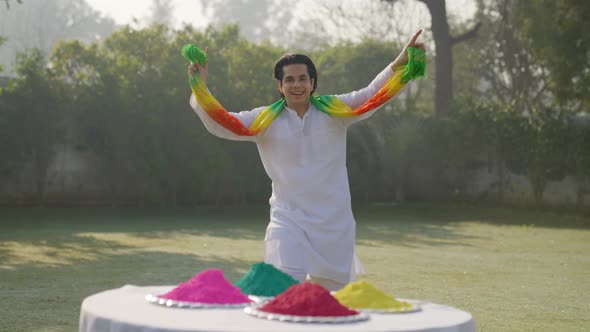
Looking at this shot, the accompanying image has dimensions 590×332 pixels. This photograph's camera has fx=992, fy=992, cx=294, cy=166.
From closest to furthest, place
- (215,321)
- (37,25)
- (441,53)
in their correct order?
1. (215,321)
2. (441,53)
3. (37,25)

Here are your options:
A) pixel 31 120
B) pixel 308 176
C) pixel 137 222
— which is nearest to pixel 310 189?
pixel 308 176

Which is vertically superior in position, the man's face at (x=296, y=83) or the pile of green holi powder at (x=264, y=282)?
the man's face at (x=296, y=83)

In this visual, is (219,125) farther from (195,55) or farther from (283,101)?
(283,101)

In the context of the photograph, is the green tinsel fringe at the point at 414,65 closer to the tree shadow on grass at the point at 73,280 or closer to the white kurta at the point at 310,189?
the white kurta at the point at 310,189

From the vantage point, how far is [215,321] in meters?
3.20

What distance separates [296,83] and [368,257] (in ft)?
31.2

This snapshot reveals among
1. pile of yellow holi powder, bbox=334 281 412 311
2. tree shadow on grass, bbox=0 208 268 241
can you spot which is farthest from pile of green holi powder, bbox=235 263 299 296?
tree shadow on grass, bbox=0 208 268 241

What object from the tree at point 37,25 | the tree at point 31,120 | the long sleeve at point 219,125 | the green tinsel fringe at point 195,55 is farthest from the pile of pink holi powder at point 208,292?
the tree at point 37,25

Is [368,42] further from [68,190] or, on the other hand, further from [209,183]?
[68,190]

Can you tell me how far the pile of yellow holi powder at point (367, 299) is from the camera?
3.57 meters

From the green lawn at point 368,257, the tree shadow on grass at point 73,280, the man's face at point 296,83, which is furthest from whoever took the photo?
the green lawn at point 368,257

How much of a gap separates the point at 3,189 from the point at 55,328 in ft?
59.5

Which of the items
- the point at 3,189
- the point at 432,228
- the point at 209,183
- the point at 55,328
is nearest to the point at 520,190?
the point at 432,228

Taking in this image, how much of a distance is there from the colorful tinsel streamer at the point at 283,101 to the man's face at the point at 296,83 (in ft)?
0.24
